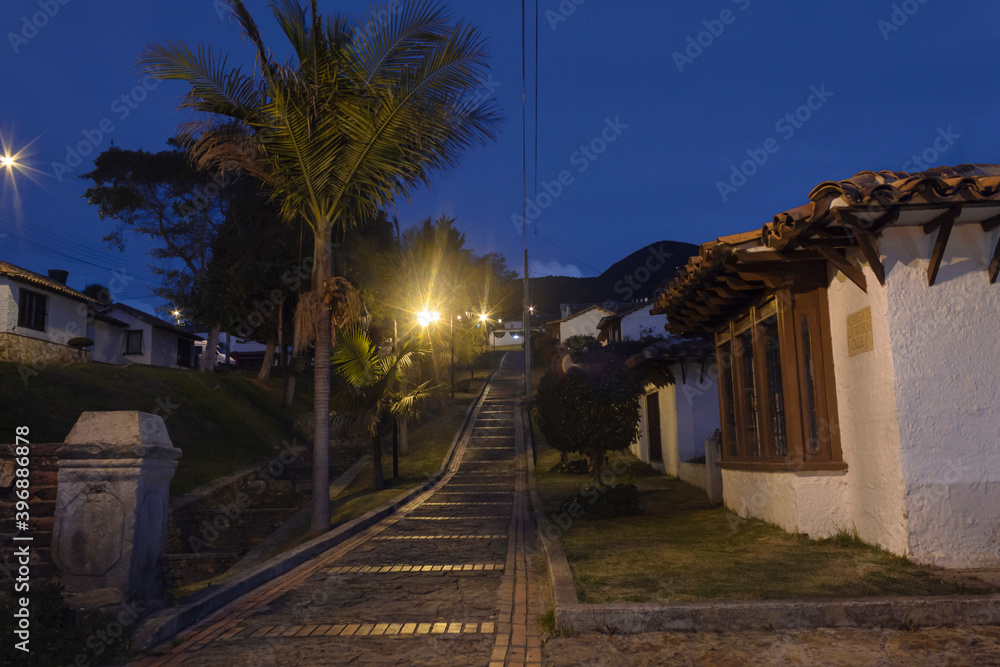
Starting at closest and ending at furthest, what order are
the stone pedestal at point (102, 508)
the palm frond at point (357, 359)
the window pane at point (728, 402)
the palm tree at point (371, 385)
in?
the stone pedestal at point (102, 508), the window pane at point (728, 402), the palm frond at point (357, 359), the palm tree at point (371, 385)

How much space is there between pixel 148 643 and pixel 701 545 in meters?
5.66

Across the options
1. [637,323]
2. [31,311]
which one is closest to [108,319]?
[31,311]

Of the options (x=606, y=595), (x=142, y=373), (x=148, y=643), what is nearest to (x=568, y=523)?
(x=606, y=595)

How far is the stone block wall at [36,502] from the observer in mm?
6781

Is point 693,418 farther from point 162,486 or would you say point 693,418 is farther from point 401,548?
point 162,486

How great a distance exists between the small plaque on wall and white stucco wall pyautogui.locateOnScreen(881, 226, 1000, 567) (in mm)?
387

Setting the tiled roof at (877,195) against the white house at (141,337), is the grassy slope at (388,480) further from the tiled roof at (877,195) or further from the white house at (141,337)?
the white house at (141,337)

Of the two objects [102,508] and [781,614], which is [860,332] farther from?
[102,508]

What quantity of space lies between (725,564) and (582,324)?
54305 mm

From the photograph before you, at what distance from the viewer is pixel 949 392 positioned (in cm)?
616

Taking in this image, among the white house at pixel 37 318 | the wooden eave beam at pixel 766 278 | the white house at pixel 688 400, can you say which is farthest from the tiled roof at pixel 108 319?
the wooden eave beam at pixel 766 278

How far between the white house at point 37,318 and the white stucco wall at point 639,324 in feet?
97.7

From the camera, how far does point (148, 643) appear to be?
4902 mm

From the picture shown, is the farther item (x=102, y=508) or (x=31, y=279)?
(x=31, y=279)
